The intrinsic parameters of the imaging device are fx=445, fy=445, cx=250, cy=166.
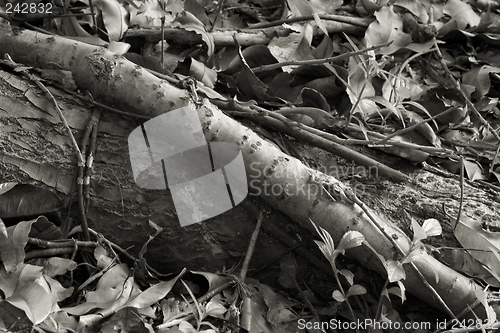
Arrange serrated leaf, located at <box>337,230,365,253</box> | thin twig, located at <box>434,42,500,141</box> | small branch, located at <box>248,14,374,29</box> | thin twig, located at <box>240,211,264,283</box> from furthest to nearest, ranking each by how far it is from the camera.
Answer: small branch, located at <box>248,14,374,29</box>, thin twig, located at <box>434,42,500,141</box>, thin twig, located at <box>240,211,264,283</box>, serrated leaf, located at <box>337,230,365,253</box>

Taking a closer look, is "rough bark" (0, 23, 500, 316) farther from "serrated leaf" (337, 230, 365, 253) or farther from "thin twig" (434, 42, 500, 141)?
"thin twig" (434, 42, 500, 141)

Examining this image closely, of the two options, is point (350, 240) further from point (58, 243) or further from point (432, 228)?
point (58, 243)

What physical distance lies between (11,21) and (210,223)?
0.86m

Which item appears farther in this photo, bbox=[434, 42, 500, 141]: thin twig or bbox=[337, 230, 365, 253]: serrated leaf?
bbox=[434, 42, 500, 141]: thin twig

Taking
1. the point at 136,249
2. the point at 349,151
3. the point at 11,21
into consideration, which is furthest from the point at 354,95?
the point at 11,21

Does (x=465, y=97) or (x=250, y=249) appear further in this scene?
(x=465, y=97)

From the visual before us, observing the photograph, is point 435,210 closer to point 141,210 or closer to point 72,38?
point 141,210

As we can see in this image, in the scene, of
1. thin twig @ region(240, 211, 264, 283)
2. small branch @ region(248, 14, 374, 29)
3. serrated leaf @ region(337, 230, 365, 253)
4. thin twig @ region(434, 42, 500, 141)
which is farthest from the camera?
small branch @ region(248, 14, 374, 29)

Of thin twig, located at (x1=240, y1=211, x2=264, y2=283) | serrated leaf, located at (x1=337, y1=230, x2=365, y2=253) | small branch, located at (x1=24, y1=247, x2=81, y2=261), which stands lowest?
thin twig, located at (x1=240, y1=211, x2=264, y2=283)

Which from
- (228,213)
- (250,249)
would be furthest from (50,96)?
(250,249)

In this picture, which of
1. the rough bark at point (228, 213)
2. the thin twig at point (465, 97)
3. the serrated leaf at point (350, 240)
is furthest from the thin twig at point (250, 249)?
the thin twig at point (465, 97)

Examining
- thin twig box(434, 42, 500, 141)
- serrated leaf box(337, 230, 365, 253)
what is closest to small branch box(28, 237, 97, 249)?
serrated leaf box(337, 230, 365, 253)

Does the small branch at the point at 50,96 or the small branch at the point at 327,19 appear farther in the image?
the small branch at the point at 327,19

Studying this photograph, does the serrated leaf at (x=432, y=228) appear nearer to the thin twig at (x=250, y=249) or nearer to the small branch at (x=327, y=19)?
the thin twig at (x=250, y=249)
